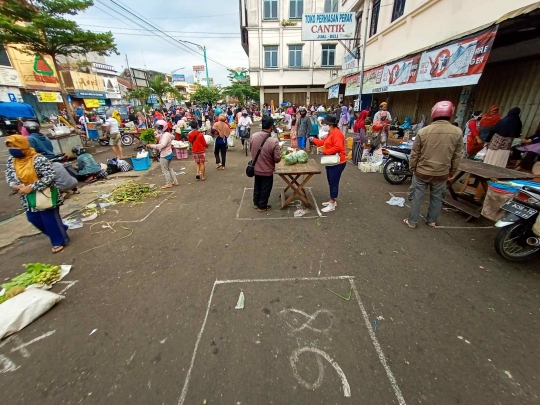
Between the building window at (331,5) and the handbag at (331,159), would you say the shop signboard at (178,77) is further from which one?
the handbag at (331,159)

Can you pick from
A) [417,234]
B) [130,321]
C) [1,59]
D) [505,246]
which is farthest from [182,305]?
[1,59]

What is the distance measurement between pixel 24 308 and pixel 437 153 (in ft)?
19.3

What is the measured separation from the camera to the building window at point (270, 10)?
1030 inches

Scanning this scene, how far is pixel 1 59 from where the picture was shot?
20.8 m

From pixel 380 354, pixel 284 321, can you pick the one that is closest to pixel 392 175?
pixel 380 354

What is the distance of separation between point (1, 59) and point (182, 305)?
31994mm

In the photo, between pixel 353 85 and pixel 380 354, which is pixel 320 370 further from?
pixel 353 85

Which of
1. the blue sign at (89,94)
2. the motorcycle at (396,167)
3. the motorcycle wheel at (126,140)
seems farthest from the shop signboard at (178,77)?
the motorcycle at (396,167)

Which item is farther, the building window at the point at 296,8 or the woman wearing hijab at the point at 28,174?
the building window at the point at 296,8

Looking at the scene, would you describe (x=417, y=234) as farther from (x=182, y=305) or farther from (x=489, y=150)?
(x=489, y=150)

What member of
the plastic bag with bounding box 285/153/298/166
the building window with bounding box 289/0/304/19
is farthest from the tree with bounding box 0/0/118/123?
the building window with bounding box 289/0/304/19

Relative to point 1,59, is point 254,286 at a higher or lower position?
lower

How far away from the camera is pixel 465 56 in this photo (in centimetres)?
565

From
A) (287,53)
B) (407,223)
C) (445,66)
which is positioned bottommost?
(407,223)
